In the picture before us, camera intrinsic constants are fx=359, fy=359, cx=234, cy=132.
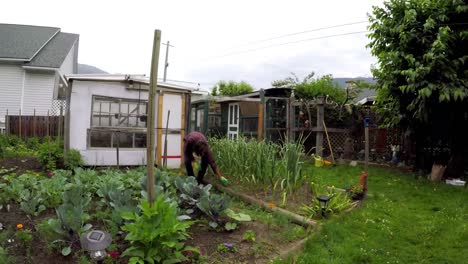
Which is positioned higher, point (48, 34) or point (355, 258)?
point (48, 34)

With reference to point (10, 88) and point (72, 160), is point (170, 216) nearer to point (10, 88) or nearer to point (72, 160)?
point (72, 160)

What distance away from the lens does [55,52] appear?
17.8 m

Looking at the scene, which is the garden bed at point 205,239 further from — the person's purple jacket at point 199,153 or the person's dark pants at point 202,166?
the person's dark pants at point 202,166

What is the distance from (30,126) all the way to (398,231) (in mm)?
13872

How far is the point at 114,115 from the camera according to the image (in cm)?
892

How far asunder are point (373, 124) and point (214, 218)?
7.66 metres

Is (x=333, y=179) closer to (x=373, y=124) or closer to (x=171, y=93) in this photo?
(x=373, y=124)

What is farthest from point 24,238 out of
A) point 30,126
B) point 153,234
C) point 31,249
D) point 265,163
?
point 30,126

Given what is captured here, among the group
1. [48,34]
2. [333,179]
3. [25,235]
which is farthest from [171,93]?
[48,34]

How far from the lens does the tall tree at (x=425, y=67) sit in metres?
7.06

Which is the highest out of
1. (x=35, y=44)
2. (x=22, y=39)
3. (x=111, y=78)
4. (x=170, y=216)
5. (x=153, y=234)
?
(x=22, y=39)

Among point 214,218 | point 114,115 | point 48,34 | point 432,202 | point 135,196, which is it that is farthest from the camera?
point 48,34

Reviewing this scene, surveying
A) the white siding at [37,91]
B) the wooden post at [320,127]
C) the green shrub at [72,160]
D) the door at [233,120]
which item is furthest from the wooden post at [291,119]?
the white siding at [37,91]

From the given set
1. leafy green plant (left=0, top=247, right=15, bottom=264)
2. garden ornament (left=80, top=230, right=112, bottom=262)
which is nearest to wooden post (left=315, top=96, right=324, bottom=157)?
garden ornament (left=80, top=230, right=112, bottom=262)
